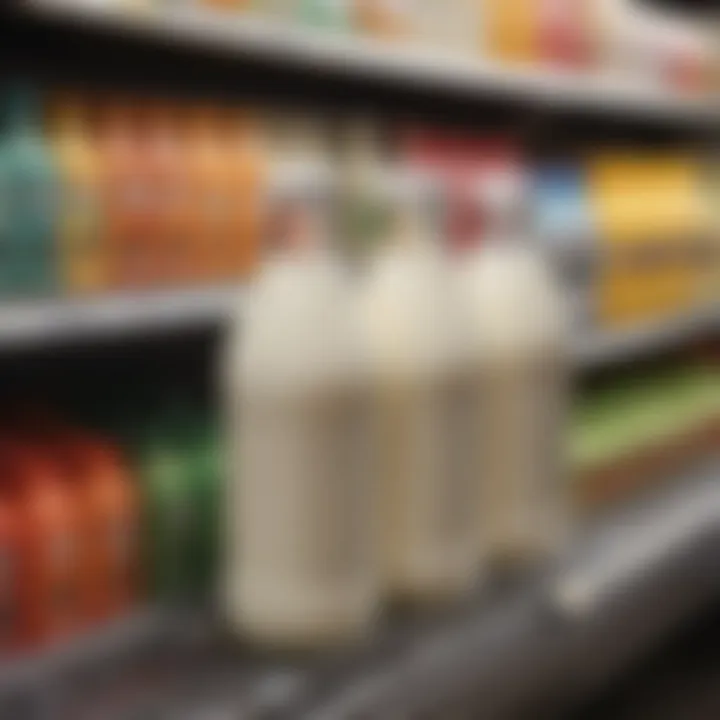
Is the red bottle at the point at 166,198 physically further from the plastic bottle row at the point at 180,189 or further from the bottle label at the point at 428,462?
the bottle label at the point at 428,462

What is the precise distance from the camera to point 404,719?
1.51m

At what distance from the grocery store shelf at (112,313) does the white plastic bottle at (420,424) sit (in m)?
0.34

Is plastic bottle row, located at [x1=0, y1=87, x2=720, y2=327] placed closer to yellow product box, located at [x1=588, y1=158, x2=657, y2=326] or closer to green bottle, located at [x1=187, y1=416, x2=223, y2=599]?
yellow product box, located at [x1=588, y1=158, x2=657, y2=326]

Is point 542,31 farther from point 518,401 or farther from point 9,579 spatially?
point 9,579

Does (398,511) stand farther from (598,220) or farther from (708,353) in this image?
(708,353)

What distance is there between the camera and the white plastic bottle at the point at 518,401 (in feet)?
5.93

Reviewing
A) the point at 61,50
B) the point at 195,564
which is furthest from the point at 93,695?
the point at 61,50

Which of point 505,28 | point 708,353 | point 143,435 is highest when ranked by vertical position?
point 505,28

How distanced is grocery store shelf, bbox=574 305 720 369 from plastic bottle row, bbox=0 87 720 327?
0.08 metres

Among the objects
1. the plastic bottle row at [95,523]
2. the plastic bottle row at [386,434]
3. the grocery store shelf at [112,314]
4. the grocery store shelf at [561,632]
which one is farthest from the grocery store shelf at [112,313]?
the grocery store shelf at [561,632]

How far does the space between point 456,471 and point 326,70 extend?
39.4 inches

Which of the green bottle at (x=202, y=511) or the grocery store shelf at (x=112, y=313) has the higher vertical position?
the grocery store shelf at (x=112, y=313)

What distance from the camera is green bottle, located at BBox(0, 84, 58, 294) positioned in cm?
176

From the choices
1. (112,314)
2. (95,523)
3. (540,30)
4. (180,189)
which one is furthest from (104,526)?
(540,30)
